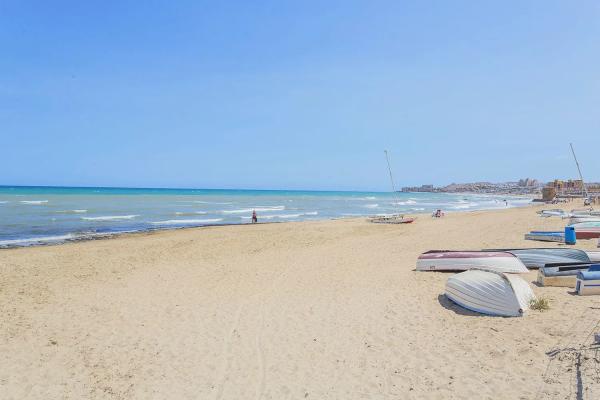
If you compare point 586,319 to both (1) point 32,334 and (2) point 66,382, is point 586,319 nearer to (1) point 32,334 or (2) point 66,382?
(2) point 66,382

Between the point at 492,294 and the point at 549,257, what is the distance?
496 centimetres

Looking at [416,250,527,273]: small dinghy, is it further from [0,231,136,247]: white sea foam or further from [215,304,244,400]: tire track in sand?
[0,231,136,247]: white sea foam

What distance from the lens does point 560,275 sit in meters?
9.25

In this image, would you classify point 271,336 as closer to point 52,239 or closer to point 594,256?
point 594,256

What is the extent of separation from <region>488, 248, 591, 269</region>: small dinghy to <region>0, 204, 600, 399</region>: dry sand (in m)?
0.95

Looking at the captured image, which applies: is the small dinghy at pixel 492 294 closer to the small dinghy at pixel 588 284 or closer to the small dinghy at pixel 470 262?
the small dinghy at pixel 588 284

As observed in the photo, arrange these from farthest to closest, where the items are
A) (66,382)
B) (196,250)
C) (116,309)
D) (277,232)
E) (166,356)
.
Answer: (277,232), (196,250), (116,309), (166,356), (66,382)

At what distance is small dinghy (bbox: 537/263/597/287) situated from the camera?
9.14 meters

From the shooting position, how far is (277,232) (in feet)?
76.4

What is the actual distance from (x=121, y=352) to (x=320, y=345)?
3103 millimetres

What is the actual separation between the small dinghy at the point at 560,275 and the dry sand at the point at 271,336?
21.5 inches

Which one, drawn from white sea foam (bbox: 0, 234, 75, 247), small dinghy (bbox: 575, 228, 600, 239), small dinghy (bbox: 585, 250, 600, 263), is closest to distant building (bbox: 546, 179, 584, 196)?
small dinghy (bbox: 575, 228, 600, 239)

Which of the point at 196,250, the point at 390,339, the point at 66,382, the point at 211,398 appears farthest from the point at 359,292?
the point at 196,250

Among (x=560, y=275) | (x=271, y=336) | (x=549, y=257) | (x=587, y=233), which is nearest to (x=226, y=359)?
(x=271, y=336)
